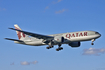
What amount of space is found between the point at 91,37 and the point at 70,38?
5808mm

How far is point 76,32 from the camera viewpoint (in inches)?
2237

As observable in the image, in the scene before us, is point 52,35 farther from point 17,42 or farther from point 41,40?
point 17,42

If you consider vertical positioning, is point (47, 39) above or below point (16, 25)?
below

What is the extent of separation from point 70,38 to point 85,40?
13.7 feet

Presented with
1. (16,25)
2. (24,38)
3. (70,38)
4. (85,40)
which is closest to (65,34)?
(70,38)

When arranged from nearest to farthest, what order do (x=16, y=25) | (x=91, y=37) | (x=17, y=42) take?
(x=91, y=37) → (x=17, y=42) → (x=16, y=25)

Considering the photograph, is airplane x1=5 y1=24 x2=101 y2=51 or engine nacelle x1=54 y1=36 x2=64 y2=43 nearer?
airplane x1=5 y1=24 x2=101 y2=51

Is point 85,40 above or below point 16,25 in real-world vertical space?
below

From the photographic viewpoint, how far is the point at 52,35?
60969 millimetres

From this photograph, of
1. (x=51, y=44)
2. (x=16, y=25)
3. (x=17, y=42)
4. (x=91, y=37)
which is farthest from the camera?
(x=16, y=25)

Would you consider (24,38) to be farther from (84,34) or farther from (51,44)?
(84,34)

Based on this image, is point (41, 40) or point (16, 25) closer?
point (41, 40)

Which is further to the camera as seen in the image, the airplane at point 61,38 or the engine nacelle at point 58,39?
the engine nacelle at point 58,39

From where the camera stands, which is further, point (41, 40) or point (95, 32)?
point (41, 40)
